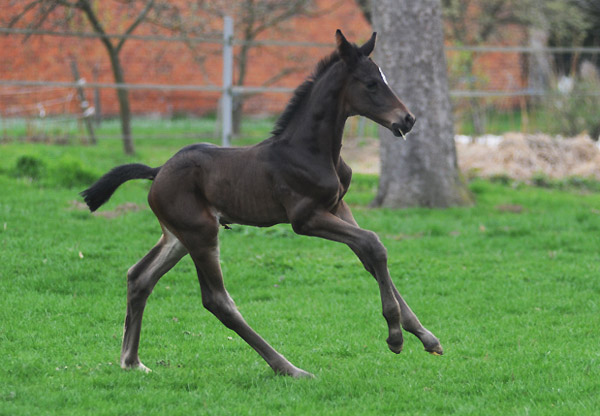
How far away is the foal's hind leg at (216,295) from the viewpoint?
5.01m

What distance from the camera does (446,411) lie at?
4.60 m

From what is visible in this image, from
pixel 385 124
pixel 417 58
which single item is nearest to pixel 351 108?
pixel 385 124

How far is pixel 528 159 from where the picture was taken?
581 inches

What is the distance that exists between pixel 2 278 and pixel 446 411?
4623 mm

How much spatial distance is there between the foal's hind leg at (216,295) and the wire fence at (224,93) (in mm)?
7580

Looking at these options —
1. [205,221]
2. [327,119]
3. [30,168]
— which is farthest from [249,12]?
[205,221]

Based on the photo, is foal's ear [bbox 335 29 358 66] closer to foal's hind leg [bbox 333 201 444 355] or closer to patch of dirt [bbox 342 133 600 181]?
foal's hind leg [bbox 333 201 444 355]

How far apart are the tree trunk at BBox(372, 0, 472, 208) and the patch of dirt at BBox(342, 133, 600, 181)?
3.01m

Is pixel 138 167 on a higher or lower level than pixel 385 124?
lower

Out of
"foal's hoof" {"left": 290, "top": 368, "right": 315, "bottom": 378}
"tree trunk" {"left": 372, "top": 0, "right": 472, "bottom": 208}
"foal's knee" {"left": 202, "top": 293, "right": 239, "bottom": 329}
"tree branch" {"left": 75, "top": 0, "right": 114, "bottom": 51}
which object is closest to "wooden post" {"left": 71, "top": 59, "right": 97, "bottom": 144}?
"tree branch" {"left": 75, "top": 0, "right": 114, "bottom": 51}

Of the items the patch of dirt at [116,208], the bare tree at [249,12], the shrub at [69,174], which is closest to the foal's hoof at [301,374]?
the patch of dirt at [116,208]

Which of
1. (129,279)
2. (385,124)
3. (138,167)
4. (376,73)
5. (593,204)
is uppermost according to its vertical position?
(376,73)

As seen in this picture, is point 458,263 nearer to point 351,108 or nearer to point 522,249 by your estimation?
point 522,249

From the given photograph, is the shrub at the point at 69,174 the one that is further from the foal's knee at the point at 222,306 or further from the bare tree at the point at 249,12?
the foal's knee at the point at 222,306
